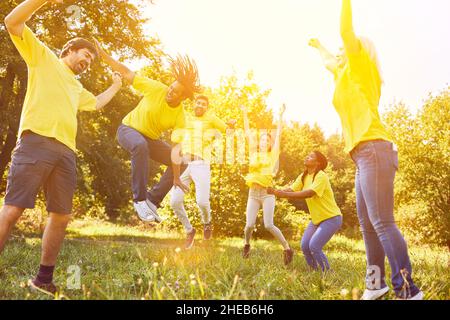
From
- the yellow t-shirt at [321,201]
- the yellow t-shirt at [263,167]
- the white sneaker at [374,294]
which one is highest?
the yellow t-shirt at [263,167]

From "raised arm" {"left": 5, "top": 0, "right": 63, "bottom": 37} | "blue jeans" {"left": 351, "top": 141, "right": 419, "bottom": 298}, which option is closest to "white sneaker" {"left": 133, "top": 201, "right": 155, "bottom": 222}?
"raised arm" {"left": 5, "top": 0, "right": 63, "bottom": 37}

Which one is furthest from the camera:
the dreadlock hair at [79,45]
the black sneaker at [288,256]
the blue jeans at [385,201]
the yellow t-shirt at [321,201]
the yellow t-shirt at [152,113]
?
the black sneaker at [288,256]

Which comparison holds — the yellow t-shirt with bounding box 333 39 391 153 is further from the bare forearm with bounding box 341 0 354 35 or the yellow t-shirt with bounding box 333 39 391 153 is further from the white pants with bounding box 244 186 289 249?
the white pants with bounding box 244 186 289 249

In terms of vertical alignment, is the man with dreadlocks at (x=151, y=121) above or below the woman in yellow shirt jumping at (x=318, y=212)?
above

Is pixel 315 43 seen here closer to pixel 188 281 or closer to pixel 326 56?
pixel 326 56

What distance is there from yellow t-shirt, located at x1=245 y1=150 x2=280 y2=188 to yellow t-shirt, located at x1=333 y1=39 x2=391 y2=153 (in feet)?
12.0

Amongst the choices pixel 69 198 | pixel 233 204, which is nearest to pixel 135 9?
pixel 233 204

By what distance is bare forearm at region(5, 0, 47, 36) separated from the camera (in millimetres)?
3436

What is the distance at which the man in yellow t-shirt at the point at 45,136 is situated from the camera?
11.8 feet

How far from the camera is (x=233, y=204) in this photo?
18.0 m

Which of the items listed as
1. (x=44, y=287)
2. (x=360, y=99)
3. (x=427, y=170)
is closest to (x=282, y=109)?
(x=360, y=99)

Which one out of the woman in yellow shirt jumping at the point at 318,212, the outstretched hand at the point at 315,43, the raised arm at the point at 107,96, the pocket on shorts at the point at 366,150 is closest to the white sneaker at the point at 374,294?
the pocket on shorts at the point at 366,150

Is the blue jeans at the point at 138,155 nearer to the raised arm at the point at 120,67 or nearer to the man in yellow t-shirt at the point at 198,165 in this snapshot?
the raised arm at the point at 120,67
